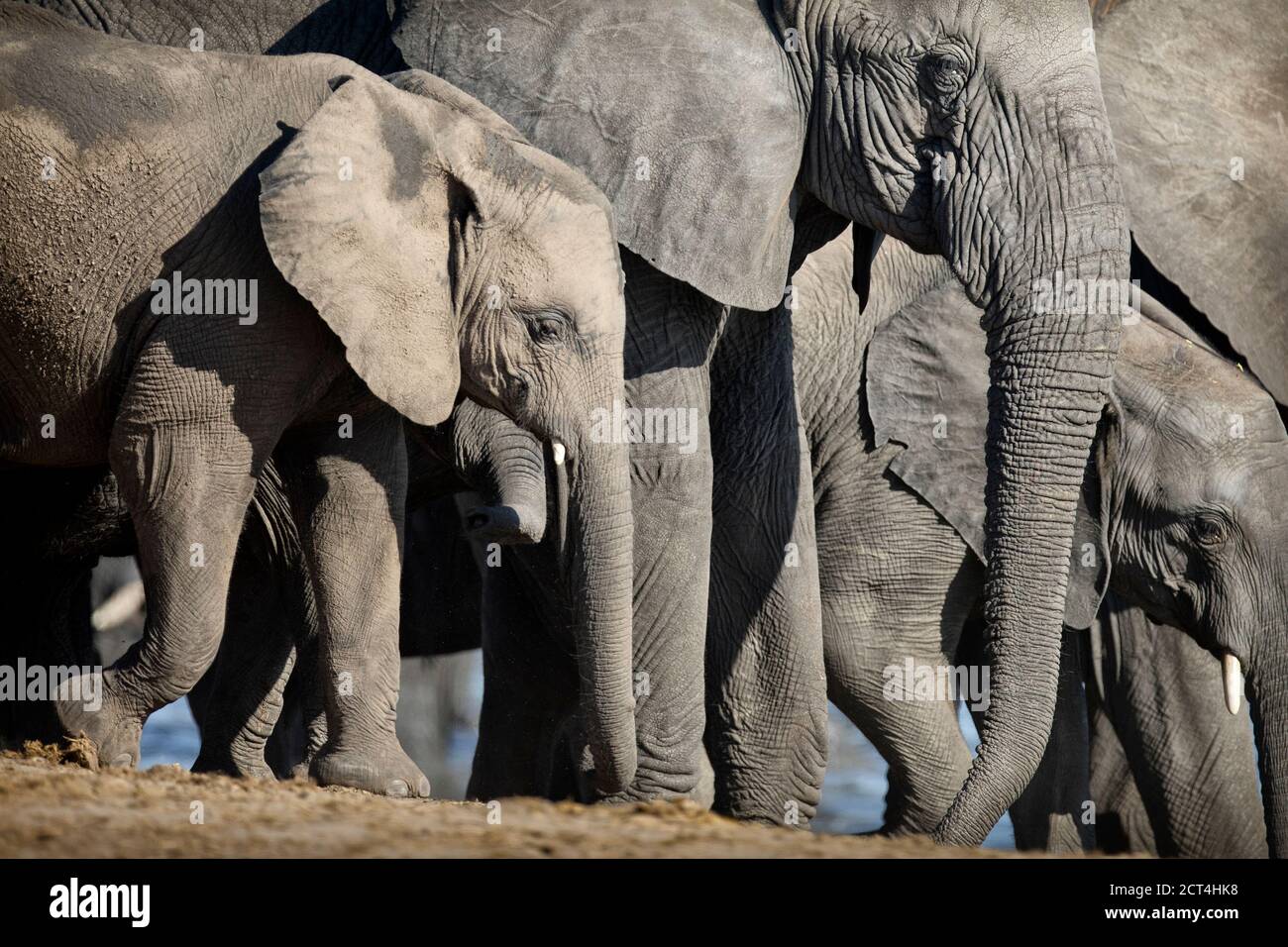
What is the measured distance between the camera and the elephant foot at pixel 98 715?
513 cm

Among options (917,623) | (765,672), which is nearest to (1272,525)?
(917,623)

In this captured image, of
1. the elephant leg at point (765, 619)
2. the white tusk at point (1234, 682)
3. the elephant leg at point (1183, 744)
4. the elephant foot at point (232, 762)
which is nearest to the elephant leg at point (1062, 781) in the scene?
the elephant leg at point (1183, 744)

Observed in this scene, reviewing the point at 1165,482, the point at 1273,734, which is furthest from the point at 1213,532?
the point at 1273,734

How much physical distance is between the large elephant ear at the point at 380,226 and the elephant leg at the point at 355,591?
36cm

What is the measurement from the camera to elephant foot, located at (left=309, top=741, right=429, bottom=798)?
5.43 m

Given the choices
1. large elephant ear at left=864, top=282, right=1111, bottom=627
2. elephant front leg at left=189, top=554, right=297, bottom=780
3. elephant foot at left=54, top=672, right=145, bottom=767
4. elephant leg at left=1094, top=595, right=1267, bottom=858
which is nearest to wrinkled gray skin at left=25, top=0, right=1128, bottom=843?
elephant front leg at left=189, top=554, right=297, bottom=780

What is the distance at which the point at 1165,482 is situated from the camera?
289 inches

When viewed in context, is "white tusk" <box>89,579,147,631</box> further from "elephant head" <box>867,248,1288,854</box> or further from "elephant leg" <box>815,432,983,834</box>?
"elephant head" <box>867,248,1288,854</box>

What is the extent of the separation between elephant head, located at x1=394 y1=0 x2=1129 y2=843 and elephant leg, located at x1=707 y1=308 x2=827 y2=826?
2.44ft

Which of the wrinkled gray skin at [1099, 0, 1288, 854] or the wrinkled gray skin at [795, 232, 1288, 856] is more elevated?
the wrinkled gray skin at [1099, 0, 1288, 854]

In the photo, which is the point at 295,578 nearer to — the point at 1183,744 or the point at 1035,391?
the point at 1035,391

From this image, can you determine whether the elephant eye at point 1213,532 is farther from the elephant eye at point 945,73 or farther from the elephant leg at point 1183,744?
the elephant eye at point 945,73

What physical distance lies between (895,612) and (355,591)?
7.64ft
